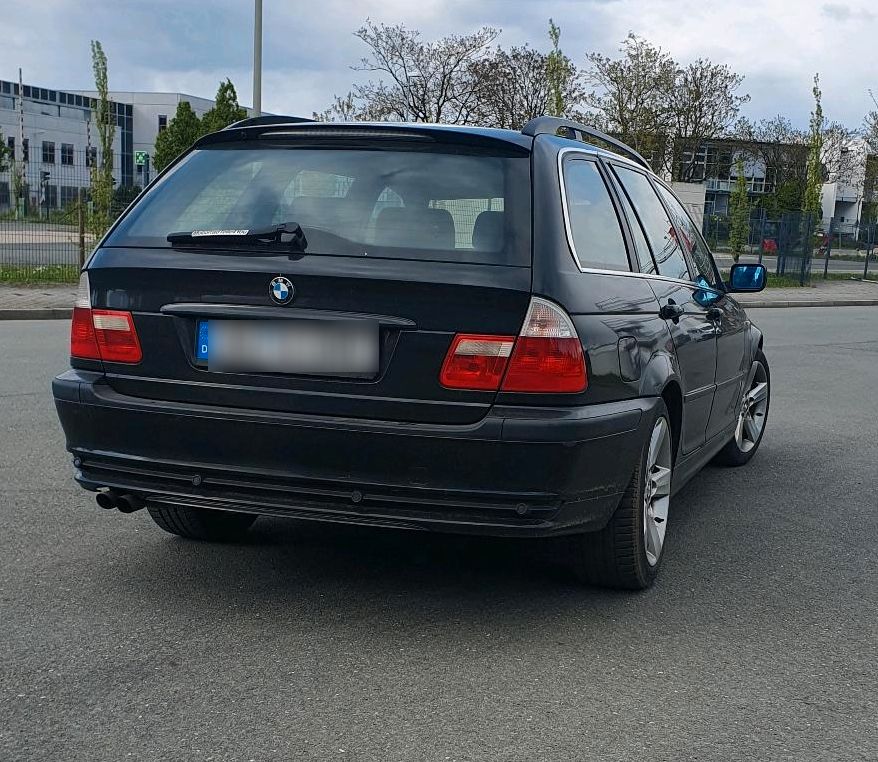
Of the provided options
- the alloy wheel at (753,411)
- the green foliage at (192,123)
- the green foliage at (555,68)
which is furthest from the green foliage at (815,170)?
the alloy wheel at (753,411)

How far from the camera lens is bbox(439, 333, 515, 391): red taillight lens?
3.65 metres

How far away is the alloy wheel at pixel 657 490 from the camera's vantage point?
436 centimetres

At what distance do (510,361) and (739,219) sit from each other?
107ft

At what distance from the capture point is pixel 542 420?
365cm

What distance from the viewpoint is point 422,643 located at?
374 centimetres

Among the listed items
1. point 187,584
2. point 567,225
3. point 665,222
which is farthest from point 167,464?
point 665,222

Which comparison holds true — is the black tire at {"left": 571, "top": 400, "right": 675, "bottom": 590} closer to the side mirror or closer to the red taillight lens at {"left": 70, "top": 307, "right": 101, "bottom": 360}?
the red taillight lens at {"left": 70, "top": 307, "right": 101, "bottom": 360}

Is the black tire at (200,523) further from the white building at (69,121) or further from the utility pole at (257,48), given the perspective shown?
the white building at (69,121)

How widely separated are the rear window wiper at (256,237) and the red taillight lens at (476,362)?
0.62 metres

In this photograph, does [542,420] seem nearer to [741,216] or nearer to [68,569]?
[68,569]

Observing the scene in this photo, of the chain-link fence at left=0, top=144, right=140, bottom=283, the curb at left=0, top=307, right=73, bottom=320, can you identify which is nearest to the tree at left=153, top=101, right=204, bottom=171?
the chain-link fence at left=0, top=144, right=140, bottom=283

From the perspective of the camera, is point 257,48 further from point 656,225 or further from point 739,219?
point 656,225

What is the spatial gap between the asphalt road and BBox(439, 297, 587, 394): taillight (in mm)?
842

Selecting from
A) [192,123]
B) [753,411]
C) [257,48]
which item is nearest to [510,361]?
[753,411]
